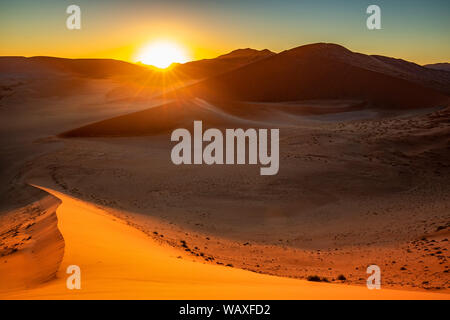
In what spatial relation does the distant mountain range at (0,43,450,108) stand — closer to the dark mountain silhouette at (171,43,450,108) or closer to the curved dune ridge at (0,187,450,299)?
the dark mountain silhouette at (171,43,450,108)

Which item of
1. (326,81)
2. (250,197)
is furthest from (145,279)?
(326,81)

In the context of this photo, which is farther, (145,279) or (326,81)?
(326,81)

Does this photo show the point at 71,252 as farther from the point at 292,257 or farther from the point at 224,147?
the point at 224,147

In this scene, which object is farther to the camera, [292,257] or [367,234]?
[367,234]

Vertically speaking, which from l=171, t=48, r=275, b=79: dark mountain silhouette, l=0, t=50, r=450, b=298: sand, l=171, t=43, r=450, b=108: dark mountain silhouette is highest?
l=171, t=48, r=275, b=79: dark mountain silhouette

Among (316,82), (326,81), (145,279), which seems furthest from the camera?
(316,82)

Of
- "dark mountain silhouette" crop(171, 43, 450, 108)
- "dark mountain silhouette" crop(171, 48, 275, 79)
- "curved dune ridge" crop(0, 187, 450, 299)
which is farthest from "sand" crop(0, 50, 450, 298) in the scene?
"dark mountain silhouette" crop(171, 48, 275, 79)

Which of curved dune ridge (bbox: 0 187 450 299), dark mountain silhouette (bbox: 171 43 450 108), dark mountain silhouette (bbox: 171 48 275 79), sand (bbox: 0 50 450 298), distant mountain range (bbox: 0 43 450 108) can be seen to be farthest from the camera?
dark mountain silhouette (bbox: 171 48 275 79)

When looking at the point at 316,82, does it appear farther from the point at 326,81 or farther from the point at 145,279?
the point at 145,279

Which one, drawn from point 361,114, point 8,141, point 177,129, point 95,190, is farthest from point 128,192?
point 361,114
